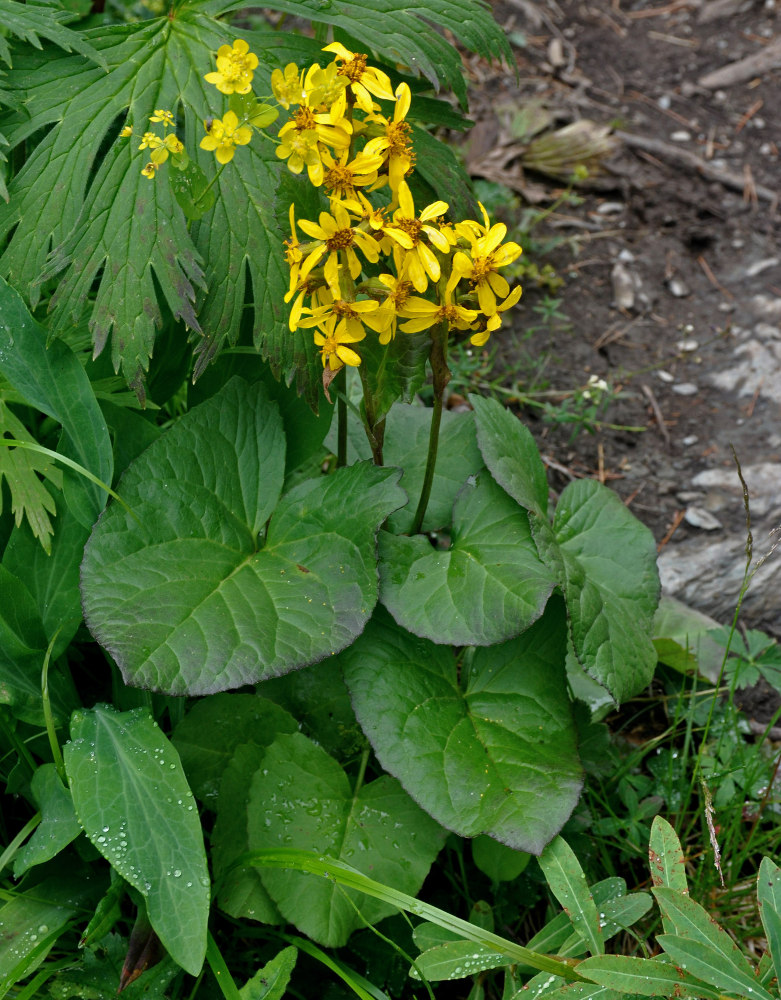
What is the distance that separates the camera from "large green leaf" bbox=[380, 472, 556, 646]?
1.64m

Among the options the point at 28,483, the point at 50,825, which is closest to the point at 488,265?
the point at 28,483

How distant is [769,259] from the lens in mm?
3586

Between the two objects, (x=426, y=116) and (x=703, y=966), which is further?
(x=426, y=116)

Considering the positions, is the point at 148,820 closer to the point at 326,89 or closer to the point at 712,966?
the point at 712,966

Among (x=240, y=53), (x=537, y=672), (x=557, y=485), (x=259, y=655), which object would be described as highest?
(x=240, y=53)

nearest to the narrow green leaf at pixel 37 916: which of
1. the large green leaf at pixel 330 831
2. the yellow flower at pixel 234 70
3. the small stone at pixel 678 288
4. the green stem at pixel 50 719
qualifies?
the green stem at pixel 50 719

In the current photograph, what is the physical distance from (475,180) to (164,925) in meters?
3.08

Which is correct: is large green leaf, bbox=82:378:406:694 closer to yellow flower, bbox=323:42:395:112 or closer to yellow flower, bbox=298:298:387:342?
yellow flower, bbox=298:298:387:342

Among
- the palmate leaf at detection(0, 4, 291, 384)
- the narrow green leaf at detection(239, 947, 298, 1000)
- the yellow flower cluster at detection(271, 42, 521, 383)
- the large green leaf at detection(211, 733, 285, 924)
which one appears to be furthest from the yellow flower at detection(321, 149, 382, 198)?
the narrow green leaf at detection(239, 947, 298, 1000)

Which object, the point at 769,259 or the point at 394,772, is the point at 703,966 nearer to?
the point at 394,772

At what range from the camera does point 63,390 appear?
178 centimetres

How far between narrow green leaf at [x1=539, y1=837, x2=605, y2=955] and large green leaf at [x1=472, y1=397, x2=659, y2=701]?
302 millimetres

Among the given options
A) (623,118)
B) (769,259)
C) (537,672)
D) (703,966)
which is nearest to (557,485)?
(537,672)

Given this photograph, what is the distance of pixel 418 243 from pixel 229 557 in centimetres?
70
